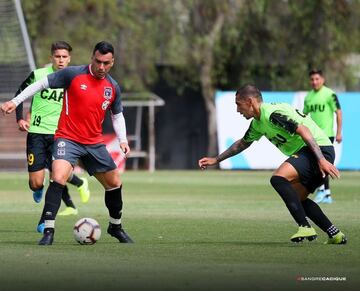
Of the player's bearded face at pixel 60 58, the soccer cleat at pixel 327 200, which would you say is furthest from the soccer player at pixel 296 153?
the soccer cleat at pixel 327 200

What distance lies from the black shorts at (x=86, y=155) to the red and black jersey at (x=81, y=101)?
7cm

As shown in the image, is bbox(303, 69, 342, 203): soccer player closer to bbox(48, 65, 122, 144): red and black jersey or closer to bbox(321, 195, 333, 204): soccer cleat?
bbox(321, 195, 333, 204): soccer cleat

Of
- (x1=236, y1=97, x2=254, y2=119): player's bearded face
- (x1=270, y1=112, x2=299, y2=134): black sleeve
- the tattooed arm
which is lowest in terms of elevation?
the tattooed arm

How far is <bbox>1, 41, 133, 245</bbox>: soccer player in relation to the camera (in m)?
12.5

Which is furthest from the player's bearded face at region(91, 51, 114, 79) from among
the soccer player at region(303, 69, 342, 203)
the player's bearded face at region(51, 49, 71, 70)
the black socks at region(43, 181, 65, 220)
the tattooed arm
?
the soccer player at region(303, 69, 342, 203)

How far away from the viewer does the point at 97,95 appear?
12.8 m

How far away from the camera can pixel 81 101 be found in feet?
41.7

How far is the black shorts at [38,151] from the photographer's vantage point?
1579cm

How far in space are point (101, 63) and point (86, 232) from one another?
1.85 meters

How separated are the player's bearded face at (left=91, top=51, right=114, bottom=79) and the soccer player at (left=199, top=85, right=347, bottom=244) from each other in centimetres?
145

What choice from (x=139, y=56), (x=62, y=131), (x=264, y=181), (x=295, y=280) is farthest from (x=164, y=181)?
(x=295, y=280)

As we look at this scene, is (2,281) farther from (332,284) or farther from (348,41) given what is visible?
(348,41)

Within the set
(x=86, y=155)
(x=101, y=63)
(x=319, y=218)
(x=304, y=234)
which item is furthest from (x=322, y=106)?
(x=101, y=63)

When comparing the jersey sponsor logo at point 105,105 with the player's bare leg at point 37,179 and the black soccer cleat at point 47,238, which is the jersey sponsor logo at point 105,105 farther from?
the player's bare leg at point 37,179
